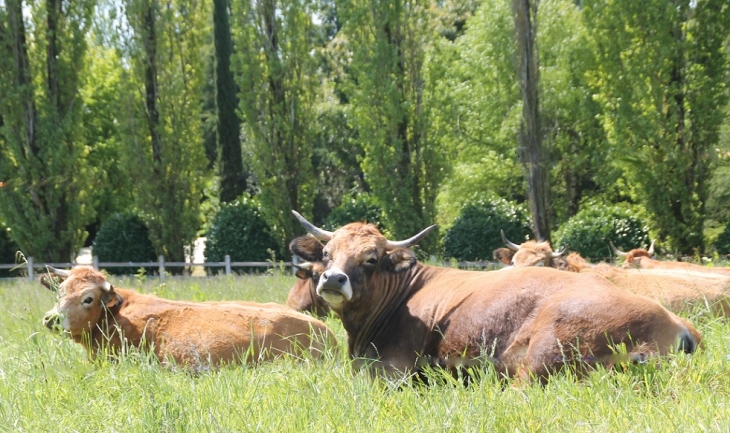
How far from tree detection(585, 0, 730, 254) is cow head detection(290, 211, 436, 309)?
11.5 meters

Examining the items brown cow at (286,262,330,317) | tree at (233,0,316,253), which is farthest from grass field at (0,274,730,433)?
tree at (233,0,316,253)

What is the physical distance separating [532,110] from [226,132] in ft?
53.1

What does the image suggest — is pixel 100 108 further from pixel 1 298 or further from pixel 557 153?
pixel 1 298

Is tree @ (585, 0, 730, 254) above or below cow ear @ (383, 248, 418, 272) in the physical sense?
above

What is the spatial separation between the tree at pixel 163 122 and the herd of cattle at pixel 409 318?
1447 cm

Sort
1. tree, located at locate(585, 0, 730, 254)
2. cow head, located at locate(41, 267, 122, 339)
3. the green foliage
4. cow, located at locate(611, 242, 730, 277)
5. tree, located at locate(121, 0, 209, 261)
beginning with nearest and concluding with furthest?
1. cow head, located at locate(41, 267, 122, 339)
2. cow, located at locate(611, 242, 730, 277)
3. tree, located at locate(585, 0, 730, 254)
4. the green foliage
5. tree, located at locate(121, 0, 209, 261)

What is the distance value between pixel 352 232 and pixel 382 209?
12955 millimetres

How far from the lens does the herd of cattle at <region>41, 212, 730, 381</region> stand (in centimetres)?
536

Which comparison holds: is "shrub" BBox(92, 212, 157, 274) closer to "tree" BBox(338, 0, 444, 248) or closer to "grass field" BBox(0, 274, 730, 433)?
"tree" BBox(338, 0, 444, 248)

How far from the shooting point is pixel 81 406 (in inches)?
202

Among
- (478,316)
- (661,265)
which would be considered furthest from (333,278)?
(661,265)

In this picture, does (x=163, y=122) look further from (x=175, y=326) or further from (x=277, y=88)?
(x=175, y=326)

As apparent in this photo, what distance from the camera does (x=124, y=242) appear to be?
21.7 m

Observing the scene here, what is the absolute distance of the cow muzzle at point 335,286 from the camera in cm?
609
